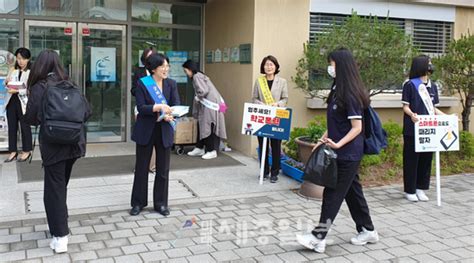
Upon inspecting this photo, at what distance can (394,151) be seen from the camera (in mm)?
7820

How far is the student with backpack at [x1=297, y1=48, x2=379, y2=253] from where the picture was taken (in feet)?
14.1

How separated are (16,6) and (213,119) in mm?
4051

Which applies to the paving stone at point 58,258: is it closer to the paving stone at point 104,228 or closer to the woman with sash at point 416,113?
the paving stone at point 104,228

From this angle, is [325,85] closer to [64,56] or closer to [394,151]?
[394,151]

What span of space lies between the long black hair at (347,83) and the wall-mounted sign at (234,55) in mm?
4746

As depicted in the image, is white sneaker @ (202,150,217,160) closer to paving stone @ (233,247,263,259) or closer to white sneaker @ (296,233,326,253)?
paving stone @ (233,247,263,259)

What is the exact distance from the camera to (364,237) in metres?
4.69

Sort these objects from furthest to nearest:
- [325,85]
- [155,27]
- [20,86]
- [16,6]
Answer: [155,27] < [16,6] < [325,85] < [20,86]

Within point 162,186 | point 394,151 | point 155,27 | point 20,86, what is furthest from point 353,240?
point 155,27

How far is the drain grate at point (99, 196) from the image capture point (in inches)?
225

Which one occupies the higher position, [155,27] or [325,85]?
[155,27]

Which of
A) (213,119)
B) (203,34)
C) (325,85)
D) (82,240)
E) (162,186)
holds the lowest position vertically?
(82,240)

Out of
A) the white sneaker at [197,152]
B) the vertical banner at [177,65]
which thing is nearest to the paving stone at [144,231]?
the white sneaker at [197,152]

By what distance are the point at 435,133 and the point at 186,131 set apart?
4.20 meters
